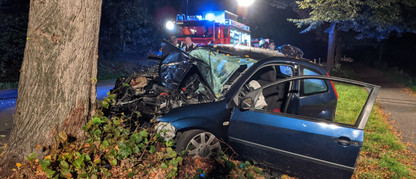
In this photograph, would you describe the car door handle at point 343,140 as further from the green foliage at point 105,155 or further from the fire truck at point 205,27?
the fire truck at point 205,27

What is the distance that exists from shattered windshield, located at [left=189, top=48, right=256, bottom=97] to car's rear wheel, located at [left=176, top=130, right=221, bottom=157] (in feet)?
4.52

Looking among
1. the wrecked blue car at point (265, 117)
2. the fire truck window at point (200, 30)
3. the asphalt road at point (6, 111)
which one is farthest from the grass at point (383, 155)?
the fire truck window at point (200, 30)

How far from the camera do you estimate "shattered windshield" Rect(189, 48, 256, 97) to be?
17.9 feet

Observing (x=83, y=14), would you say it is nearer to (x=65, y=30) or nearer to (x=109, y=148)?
(x=65, y=30)

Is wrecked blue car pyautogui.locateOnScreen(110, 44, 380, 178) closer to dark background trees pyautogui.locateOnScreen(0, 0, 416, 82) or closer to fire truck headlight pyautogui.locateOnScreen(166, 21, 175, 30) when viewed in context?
fire truck headlight pyautogui.locateOnScreen(166, 21, 175, 30)

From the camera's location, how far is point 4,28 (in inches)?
572

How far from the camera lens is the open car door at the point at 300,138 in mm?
3254

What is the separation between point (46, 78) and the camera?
3209mm

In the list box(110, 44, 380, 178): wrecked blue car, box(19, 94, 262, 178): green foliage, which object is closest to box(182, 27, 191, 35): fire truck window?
box(110, 44, 380, 178): wrecked blue car

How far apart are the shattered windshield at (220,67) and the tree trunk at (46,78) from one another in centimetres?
265

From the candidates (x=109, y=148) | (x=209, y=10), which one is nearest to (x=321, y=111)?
(x=109, y=148)

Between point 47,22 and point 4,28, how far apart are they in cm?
1419

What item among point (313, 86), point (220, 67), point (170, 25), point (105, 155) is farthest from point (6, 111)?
point (170, 25)

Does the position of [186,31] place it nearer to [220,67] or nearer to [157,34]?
[220,67]
